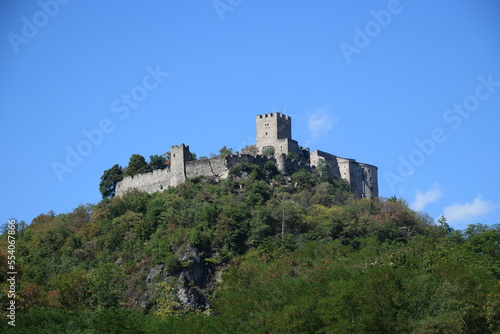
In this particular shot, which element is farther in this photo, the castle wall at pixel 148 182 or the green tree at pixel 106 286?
the castle wall at pixel 148 182

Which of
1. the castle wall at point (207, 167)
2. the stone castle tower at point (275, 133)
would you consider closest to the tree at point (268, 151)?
the stone castle tower at point (275, 133)

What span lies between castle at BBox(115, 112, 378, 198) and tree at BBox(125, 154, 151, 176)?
1.54 m

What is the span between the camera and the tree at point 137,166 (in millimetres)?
76000

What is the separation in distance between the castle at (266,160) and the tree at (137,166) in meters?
1.54

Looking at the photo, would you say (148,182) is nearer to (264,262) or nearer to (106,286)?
(106,286)

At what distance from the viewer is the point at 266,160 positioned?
238ft

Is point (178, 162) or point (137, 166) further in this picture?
point (137, 166)

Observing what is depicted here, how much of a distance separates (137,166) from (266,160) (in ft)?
38.7

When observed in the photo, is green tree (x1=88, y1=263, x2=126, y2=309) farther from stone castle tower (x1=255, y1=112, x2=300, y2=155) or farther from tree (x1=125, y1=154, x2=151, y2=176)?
stone castle tower (x1=255, y1=112, x2=300, y2=155)

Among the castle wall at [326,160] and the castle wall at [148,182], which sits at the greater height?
the castle wall at [326,160]

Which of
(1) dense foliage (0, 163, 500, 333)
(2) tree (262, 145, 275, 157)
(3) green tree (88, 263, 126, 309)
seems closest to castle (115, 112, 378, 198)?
(2) tree (262, 145, 275, 157)

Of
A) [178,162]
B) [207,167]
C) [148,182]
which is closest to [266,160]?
[207,167]

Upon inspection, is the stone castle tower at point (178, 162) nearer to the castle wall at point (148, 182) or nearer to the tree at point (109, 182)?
the castle wall at point (148, 182)

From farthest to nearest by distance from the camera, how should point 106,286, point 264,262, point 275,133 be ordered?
point 275,133 < point 106,286 < point 264,262
